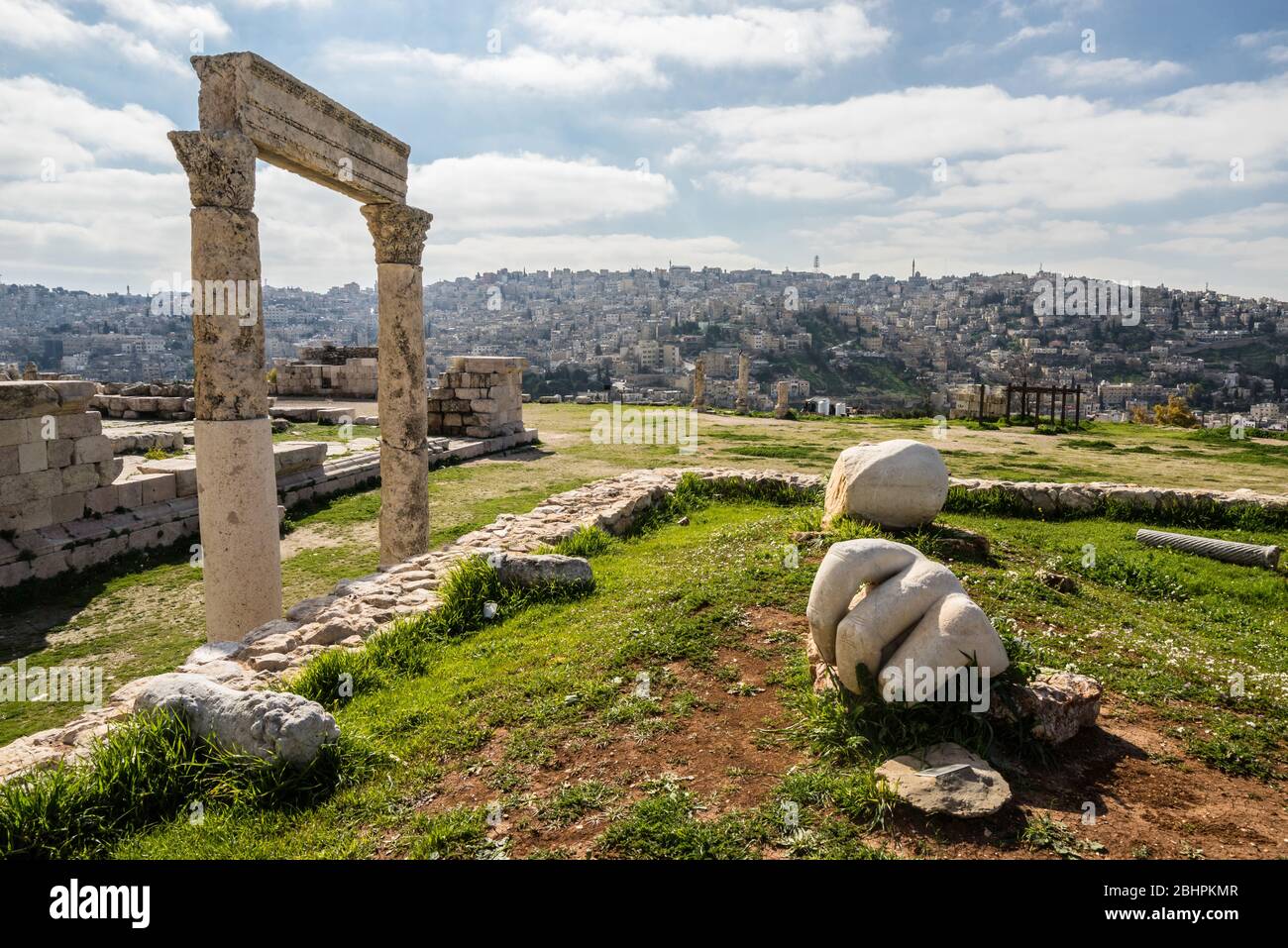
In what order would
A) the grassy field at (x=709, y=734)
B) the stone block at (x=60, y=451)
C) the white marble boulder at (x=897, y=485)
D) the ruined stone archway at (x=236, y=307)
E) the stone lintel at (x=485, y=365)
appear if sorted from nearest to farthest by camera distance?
the grassy field at (x=709, y=734), the ruined stone archway at (x=236, y=307), the white marble boulder at (x=897, y=485), the stone block at (x=60, y=451), the stone lintel at (x=485, y=365)

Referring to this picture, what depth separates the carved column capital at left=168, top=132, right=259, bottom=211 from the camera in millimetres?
6273

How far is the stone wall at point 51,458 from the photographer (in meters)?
8.75

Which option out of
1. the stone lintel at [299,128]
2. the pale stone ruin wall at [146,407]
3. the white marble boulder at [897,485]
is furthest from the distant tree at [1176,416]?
the pale stone ruin wall at [146,407]

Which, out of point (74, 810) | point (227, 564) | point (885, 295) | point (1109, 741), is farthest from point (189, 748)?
point (885, 295)

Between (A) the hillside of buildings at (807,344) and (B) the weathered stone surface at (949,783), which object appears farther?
(A) the hillside of buildings at (807,344)

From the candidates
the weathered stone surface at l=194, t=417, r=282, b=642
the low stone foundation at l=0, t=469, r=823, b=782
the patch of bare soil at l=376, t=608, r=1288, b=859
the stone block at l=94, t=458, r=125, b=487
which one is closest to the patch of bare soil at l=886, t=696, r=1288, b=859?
the patch of bare soil at l=376, t=608, r=1288, b=859

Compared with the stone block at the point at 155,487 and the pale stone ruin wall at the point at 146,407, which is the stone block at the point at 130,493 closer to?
the stone block at the point at 155,487

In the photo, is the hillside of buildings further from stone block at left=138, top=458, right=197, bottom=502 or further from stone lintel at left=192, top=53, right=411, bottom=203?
stone lintel at left=192, top=53, right=411, bottom=203

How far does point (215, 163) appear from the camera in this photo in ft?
20.7

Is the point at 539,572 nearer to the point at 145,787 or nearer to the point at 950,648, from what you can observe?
the point at 145,787

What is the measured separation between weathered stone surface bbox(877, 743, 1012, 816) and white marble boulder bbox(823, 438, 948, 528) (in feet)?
13.9

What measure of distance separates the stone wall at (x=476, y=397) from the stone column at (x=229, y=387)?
431 inches
